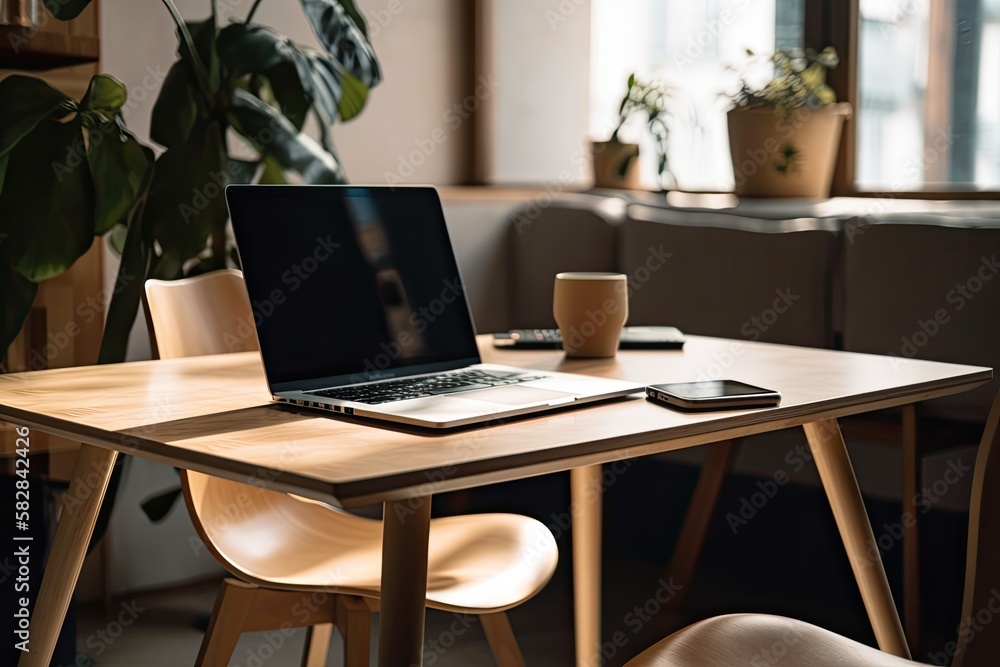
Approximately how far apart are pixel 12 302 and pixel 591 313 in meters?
1.04

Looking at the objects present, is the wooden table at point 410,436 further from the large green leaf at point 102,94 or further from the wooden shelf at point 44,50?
the wooden shelf at point 44,50

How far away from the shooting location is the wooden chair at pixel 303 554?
1.48 m

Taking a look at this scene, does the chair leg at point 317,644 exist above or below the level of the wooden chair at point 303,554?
below

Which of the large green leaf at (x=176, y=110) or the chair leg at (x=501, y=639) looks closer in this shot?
the chair leg at (x=501, y=639)

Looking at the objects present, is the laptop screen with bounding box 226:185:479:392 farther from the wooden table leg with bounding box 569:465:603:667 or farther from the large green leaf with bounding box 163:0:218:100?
the large green leaf with bounding box 163:0:218:100

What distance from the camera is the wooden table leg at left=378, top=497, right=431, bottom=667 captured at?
3.37 ft

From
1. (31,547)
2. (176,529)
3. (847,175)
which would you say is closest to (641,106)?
(847,175)

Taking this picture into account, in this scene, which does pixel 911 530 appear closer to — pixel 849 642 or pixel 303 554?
pixel 849 642

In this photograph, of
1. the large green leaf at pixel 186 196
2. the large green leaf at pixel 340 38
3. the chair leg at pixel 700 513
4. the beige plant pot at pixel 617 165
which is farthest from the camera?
the beige plant pot at pixel 617 165

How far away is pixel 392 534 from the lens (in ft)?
3.40

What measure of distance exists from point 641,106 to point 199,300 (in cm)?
185

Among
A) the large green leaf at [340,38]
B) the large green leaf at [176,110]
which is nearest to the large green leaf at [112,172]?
the large green leaf at [176,110]

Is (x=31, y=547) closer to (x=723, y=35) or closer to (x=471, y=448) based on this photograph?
(x=471, y=448)

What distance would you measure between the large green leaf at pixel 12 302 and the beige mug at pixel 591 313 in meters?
0.97
